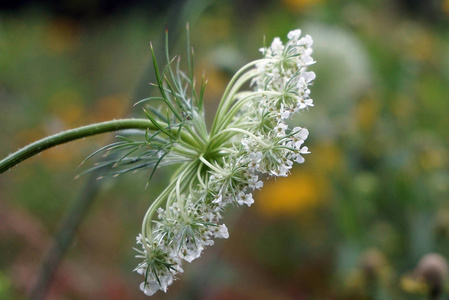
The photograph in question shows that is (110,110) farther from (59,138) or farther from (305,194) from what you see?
(59,138)

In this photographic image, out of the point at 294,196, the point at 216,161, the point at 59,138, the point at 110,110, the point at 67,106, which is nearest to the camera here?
the point at 59,138

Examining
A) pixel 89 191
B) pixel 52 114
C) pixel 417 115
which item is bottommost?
pixel 89 191

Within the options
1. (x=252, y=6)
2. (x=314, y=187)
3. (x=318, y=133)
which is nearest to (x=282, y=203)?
(x=314, y=187)

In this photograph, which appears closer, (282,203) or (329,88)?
(329,88)

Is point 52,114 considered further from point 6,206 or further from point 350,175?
point 350,175

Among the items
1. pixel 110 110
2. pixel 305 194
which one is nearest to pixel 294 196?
pixel 305 194

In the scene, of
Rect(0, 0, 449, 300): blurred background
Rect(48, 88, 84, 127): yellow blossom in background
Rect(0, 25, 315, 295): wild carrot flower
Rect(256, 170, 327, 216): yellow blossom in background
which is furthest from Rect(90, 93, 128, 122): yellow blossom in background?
Rect(0, 25, 315, 295): wild carrot flower
